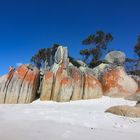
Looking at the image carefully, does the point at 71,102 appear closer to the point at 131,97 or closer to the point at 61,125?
the point at 131,97

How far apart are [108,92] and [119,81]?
1258 mm

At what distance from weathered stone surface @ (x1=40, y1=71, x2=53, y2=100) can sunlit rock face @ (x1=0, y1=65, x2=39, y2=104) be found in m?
0.49

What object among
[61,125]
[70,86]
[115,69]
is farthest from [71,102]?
[61,125]

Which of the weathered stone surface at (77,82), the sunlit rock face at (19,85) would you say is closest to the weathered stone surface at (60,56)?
the weathered stone surface at (77,82)

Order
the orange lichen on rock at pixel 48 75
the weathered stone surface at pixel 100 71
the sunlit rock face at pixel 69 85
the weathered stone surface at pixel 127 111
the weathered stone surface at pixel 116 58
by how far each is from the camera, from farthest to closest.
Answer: the weathered stone surface at pixel 116 58 < the weathered stone surface at pixel 100 71 < the orange lichen on rock at pixel 48 75 < the sunlit rock face at pixel 69 85 < the weathered stone surface at pixel 127 111

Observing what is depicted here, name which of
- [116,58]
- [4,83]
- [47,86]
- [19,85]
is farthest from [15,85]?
[116,58]

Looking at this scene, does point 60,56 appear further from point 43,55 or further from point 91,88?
point 43,55

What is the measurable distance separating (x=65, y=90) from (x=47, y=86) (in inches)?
45.5

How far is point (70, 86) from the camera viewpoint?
51.0 ft

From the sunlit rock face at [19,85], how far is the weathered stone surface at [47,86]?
1.61ft

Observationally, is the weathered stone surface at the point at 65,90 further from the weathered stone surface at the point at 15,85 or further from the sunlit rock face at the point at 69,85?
the weathered stone surface at the point at 15,85

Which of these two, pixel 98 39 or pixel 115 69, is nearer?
pixel 115 69

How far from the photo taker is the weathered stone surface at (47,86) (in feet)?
51.0

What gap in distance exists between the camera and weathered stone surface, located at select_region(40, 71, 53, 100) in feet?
51.0
